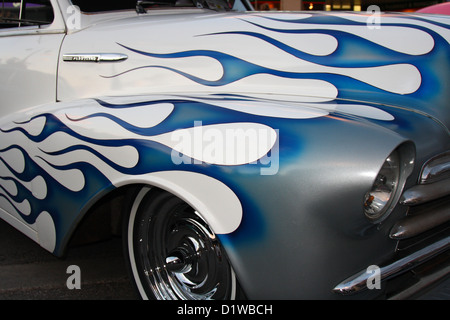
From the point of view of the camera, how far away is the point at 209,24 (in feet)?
7.55

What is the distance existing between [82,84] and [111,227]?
726 millimetres

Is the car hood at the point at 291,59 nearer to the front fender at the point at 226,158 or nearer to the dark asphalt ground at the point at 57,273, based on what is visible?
the front fender at the point at 226,158

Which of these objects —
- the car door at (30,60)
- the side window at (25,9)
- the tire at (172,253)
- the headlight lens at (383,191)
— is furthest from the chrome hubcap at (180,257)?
the side window at (25,9)

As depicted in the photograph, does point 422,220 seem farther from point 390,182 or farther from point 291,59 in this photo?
point 291,59

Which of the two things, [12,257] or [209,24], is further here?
[12,257]

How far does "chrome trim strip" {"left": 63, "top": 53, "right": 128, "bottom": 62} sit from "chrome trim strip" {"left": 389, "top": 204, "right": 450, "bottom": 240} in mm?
1473

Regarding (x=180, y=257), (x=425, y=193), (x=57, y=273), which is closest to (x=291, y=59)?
(x=425, y=193)

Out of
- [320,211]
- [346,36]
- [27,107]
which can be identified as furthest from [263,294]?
[27,107]

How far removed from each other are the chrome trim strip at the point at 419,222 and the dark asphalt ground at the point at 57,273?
51.0 inches

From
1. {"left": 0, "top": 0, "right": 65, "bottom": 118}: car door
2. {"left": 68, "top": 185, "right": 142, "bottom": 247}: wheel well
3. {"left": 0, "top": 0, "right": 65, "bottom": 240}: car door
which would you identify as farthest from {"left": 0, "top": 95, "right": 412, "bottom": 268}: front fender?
{"left": 0, "top": 0, "right": 65, "bottom": 118}: car door

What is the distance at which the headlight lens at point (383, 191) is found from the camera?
1.54 meters

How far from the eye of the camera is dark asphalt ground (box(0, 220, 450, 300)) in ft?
8.10

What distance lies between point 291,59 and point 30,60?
148 centimetres
